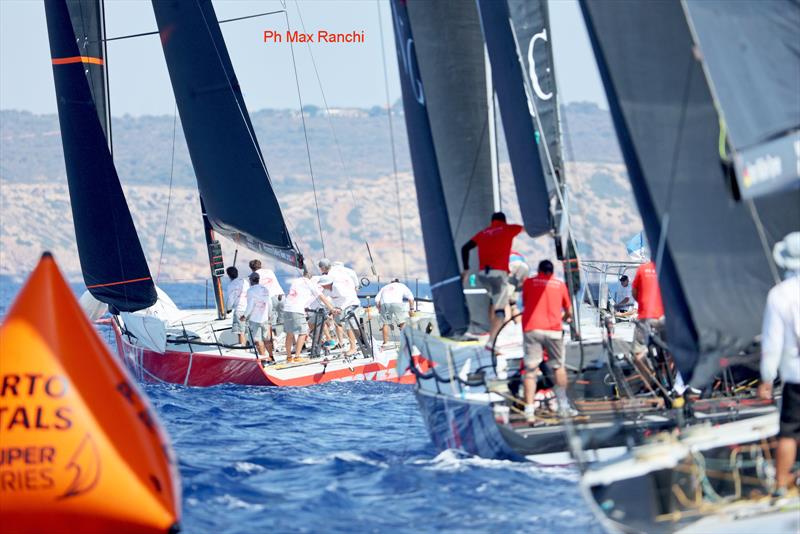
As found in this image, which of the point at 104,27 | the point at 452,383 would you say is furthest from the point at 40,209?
the point at 452,383

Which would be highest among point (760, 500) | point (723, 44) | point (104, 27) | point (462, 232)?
point (104, 27)

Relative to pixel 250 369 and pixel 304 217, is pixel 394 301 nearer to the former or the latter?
pixel 250 369

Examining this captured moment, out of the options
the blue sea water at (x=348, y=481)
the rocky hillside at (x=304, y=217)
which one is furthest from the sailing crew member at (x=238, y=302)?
the rocky hillside at (x=304, y=217)

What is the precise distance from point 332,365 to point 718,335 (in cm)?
824

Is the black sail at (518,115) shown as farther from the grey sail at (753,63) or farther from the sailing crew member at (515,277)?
the grey sail at (753,63)

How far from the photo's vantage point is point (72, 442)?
6809 millimetres

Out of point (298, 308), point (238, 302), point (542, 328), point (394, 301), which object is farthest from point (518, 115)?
point (238, 302)

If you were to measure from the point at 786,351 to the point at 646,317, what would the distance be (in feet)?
10.9

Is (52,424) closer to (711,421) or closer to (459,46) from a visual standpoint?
(711,421)

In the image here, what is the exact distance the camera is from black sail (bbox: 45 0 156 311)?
52.8 ft

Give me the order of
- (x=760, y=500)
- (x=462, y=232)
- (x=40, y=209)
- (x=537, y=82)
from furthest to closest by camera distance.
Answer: (x=40, y=209), (x=537, y=82), (x=462, y=232), (x=760, y=500)

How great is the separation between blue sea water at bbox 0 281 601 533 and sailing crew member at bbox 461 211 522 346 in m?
1.22

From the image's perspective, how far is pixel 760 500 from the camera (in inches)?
263

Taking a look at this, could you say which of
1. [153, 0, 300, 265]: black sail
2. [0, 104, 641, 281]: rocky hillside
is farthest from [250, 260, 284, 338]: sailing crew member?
[0, 104, 641, 281]: rocky hillside
